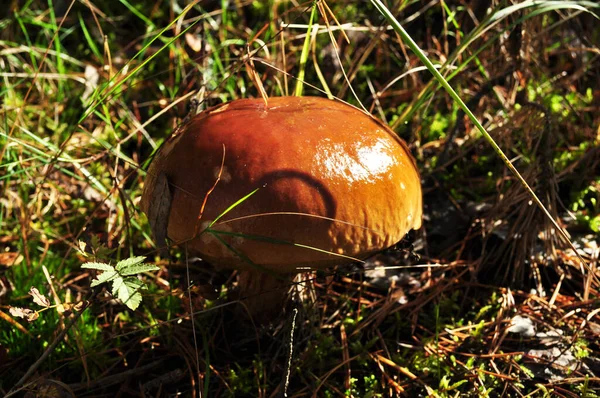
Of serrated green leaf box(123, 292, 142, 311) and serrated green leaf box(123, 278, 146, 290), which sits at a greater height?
serrated green leaf box(123, 278, 146, 290)

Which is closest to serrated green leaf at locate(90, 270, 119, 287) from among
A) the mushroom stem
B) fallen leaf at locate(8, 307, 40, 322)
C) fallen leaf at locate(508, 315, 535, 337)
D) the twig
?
the twig

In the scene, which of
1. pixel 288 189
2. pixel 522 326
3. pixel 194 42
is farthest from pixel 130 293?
pixel 194 42

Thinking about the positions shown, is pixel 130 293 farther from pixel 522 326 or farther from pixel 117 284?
pixel 522 326

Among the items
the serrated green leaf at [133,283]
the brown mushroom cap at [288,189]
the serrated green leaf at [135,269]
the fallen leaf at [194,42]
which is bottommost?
the serrated green leaf at [133,283]

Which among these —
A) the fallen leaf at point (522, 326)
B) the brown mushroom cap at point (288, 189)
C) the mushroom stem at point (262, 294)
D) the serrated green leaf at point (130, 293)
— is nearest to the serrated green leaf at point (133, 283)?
the serrated green leaf at point (130, 293)

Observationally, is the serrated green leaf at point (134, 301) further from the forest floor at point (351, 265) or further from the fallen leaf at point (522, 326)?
the fallen leaf at point (522, 326)

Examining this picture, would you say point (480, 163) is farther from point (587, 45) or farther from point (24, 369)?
point (24, 369)

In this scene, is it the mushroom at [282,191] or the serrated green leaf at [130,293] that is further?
the mushroom at [282,191]

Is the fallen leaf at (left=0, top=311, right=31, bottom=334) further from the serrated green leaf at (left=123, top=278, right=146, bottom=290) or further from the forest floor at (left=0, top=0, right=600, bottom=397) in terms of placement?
the serrated green leaf at (left=123, top=278, right=146, bottom=290)
